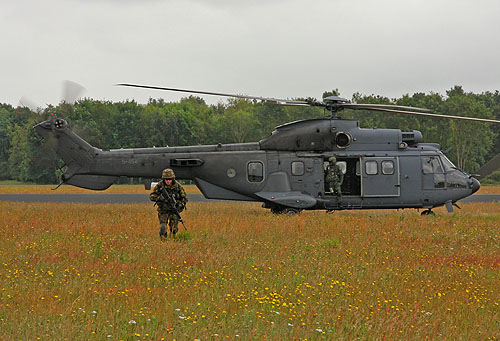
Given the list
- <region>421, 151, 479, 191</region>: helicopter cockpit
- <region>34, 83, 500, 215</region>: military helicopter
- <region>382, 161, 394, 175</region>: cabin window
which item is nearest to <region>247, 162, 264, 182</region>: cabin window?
<region>34, 83, 500, 215</region>: military helicopter

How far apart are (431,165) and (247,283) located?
526 inches

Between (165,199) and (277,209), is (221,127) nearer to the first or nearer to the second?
(277,209)

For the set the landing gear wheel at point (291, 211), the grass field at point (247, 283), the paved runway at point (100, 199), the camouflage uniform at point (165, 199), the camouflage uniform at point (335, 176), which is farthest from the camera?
the paved runway at point (100, 199)

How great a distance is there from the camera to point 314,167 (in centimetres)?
1981

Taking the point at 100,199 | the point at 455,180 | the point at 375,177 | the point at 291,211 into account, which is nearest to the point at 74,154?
the point at 291,211

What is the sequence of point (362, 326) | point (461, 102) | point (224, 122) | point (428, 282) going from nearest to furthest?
1. point (362, 326)
2. point (428, 282)
3. point (461, 102)
4. point (224, 122)

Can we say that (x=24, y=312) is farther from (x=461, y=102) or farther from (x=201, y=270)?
(x=461, y=102)

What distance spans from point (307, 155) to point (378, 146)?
263 cm

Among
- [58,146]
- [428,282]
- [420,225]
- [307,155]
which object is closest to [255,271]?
[428,282]

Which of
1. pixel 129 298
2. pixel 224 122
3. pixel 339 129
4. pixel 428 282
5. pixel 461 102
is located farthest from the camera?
pixel 224 122

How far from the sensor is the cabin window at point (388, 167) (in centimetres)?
1968

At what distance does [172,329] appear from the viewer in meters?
6.09

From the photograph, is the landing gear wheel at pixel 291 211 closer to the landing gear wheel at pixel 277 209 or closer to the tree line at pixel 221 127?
the landing gear wheel at pixel 277 209

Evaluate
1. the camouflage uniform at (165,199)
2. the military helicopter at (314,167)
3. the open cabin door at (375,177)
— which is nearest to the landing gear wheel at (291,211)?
the military helicopter at (314,167)
